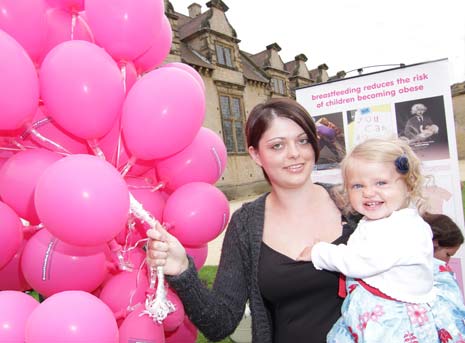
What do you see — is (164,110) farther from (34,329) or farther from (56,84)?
(34,329)

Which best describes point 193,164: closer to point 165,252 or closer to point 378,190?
point 165,252

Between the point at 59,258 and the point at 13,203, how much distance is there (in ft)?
0.98

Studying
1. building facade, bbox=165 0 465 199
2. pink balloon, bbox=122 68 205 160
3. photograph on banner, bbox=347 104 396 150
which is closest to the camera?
pink balloon, bbox=122 68 205 160

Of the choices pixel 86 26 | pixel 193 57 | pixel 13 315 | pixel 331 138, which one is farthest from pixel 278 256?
pixel 193 57

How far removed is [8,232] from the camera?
1443mm

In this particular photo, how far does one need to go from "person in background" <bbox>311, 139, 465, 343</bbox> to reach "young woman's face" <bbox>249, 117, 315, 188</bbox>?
0.81 feet

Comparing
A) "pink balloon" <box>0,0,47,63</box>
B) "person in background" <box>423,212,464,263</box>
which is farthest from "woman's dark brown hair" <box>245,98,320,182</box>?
"person in background" <box>423,212,464,263</box>

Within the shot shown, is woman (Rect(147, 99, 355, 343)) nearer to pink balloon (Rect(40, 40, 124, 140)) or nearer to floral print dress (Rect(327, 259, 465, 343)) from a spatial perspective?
floral print dress (Rect(327, 259, 465, 343))

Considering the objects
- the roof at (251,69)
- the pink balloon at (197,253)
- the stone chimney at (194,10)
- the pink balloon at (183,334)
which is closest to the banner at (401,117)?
the pink balloon at (197,253)

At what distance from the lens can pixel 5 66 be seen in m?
1.29

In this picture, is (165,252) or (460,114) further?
(460,114)

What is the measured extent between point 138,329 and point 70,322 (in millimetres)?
336

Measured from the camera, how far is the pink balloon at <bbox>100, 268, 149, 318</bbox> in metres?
1.54

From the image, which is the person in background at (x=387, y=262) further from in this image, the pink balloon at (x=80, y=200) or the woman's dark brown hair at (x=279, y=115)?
the pink balloon at (x=80, y=200)
